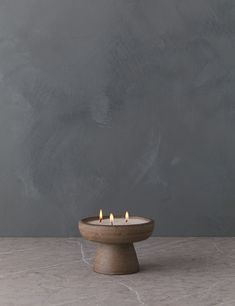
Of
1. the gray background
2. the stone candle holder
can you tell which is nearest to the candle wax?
the stone candle holder

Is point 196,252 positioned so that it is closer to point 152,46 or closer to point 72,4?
point 152,46

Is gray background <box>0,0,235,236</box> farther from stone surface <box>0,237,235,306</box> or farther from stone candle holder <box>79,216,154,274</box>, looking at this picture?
stone candle holder <box>79,216,154,274</box>

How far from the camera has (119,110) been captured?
1368mm

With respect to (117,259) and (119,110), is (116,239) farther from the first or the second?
(119,110)

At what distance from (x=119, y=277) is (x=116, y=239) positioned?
0.07 meters

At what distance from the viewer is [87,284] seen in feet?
3.20

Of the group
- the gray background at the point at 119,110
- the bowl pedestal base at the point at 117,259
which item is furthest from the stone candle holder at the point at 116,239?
the gray background at the point at 119,110

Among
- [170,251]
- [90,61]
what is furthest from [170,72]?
[170,251]

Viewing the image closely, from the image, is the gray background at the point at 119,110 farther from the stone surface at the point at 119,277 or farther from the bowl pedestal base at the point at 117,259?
the bowl pedestal base at the point at 117,259

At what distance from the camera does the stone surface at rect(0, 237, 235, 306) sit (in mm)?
895

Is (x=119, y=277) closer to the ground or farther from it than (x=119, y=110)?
closer to the ground

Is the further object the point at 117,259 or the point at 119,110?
the point at 119,110

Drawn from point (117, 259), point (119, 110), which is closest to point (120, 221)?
point (117, 259)

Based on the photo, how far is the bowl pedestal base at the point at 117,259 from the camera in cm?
102
